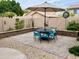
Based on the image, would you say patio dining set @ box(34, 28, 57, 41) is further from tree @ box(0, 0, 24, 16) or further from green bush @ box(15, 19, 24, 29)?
tree @ box(0, 0, 24, 16)

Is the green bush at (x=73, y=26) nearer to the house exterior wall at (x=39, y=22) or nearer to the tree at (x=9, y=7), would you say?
the house exterior wall at (x=39, y=22)

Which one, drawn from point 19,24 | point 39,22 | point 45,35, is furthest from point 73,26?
point 19,24

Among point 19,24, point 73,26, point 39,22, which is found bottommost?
point 73,26

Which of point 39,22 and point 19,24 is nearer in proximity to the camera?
point 19,24

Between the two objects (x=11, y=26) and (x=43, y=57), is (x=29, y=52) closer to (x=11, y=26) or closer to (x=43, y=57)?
(x=43, y=57)

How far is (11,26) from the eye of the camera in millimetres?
15969

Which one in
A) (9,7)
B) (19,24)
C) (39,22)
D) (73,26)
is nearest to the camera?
(73,26)

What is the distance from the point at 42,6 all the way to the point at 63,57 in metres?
5.32

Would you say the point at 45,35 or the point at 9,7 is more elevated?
the point at 9,7

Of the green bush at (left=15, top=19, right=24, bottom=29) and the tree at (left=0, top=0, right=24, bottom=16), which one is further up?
the tree at (left=0, top=0, right=24, bottom=16)

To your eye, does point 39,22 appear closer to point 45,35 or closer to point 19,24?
point 19,24

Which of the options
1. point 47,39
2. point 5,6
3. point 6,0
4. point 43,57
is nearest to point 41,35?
point 47,39

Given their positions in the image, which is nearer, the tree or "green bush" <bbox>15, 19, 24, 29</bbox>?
"green bush" <bbox>15, 19, 24, 29</bbox>

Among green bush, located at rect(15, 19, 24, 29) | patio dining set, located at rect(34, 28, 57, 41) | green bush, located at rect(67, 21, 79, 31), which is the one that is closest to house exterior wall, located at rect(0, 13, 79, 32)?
green bush, located at rect(15, 19, 24, 29)
